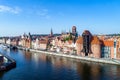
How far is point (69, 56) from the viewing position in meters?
82.5

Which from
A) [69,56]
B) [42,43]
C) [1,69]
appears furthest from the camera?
[42,43]

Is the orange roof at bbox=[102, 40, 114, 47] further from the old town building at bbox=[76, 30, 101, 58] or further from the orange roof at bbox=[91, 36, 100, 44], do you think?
the orange roof at bbox=[91, 36, 100, 44]

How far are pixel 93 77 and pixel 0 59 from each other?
24.8 meters

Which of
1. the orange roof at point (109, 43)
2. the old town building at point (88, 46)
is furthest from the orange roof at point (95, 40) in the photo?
the orange roof at point (109, 43)

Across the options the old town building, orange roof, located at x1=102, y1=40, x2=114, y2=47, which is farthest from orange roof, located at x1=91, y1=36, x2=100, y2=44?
orange roof, located at x1=102, y1=40, x2=114, y2=47

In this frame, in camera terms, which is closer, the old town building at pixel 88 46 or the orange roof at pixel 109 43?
the orange roof at pixel 109 43

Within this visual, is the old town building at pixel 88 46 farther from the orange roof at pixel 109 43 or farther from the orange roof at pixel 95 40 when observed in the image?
the orange roof at pixel 109 43

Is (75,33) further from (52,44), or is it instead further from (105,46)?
(105,46)

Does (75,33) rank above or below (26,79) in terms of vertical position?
above

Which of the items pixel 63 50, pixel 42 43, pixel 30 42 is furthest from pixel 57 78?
pixel 30 42

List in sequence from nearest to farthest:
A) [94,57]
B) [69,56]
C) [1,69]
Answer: [1,69] → [94,57] → [69,56]

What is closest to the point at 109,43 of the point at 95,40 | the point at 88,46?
the point at 95,40

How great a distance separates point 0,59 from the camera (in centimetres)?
5503

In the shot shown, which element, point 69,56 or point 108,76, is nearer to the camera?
point 108,76
